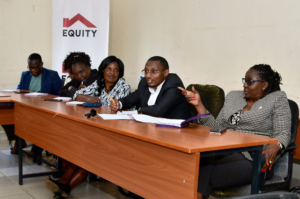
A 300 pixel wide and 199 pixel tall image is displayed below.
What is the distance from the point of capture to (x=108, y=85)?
3.26 metres

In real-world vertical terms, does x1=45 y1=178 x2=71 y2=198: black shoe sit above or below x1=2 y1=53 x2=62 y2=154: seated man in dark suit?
below

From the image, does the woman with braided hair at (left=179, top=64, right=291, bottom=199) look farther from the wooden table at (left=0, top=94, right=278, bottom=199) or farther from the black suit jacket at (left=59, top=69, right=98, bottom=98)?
the black suit jacket at (left=59, top=69, right=98, bottom=98)

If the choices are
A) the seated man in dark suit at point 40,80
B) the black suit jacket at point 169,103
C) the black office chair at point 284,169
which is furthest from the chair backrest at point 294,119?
the seated man in dark suit at point 40,80

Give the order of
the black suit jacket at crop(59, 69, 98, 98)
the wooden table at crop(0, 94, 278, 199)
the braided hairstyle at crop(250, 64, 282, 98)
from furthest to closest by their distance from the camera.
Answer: the black suit jacket at crop(59, 69, 98, 98) → the braided hairstyle at crop(250, 64, 282, 98) → the wooden table at crop(0, 94, 278, 199)

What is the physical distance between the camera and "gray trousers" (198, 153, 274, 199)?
5.49 ft

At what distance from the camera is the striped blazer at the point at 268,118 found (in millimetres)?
2072

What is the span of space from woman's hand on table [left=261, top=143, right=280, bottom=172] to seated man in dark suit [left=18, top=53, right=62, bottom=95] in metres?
3.43

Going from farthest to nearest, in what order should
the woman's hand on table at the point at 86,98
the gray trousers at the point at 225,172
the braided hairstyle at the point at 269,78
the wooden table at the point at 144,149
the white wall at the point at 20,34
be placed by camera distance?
1. the white wall at the point at 20,34
2. the woman's hand on table at the point at 86,98
3. the braided hairstyle at the point at 269,78
4. the gray trousers at the point at 225,172
5. the wooden table at the point at 144,149

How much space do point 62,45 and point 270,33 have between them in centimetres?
321

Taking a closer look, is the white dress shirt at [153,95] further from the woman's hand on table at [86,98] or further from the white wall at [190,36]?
the white wall at [190,36]

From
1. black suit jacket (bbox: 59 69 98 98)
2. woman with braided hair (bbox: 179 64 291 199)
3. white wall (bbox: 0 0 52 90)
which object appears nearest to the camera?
woman with braided hair (bbox: 179 64 291 199)

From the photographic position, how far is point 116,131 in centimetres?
179

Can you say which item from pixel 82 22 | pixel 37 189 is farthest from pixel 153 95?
pixel 82 22

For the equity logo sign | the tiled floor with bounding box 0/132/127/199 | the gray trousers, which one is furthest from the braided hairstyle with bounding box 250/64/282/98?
the equity logo sign
